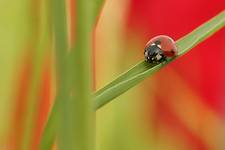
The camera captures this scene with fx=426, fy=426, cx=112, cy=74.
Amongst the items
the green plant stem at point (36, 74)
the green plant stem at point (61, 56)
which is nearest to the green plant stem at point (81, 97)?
the green plant stem at point (61, 56)

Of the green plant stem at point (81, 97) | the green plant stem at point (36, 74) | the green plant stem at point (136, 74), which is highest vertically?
the green plant stem at point (36, 74)

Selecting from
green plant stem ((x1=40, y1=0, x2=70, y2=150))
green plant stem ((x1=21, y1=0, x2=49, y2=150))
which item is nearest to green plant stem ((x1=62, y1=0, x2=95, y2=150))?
green plant stem ((x1=40, y1=0, x2=70, y2=150))

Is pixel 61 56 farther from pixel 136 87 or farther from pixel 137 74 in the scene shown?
pixel 136 87

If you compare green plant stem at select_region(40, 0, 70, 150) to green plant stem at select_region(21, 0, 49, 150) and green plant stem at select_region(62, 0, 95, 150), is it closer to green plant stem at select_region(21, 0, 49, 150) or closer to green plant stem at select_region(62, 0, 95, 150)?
green plant stem at select_region(62, 0, 95, 150)

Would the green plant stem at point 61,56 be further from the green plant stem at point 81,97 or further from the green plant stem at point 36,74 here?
the green plant stem at point 36,74

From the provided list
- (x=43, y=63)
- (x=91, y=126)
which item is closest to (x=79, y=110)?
(x=91, y=126)

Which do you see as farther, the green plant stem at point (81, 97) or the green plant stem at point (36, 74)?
the green plant stem at point (36, 74)

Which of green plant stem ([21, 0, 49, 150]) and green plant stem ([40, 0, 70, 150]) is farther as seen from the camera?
green plant stem ([21, 0, 49, 150])

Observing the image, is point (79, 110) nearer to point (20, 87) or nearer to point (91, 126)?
→ point (91, 126)

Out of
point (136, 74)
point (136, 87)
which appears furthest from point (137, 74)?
point (136, 87)
